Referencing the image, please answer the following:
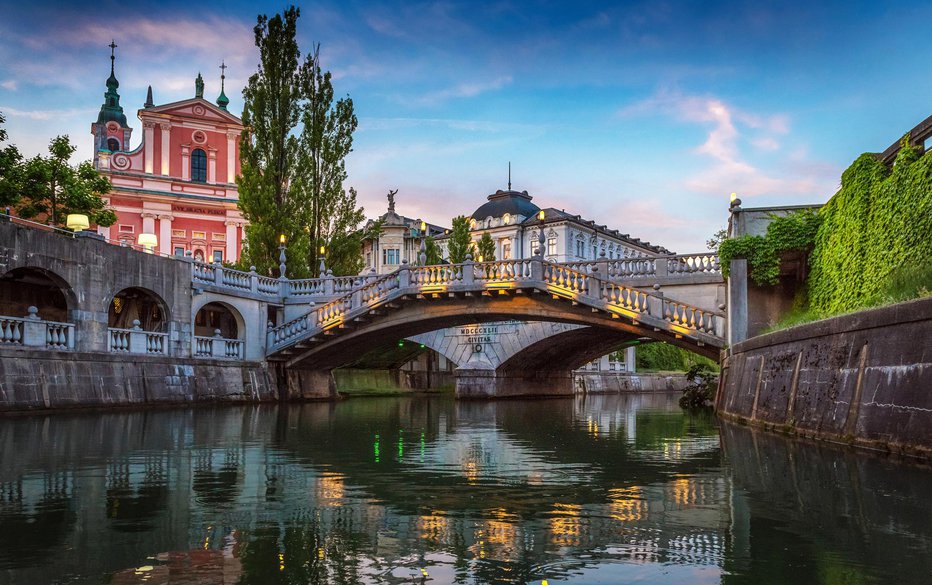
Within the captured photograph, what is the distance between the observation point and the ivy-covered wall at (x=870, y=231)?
45.5 feet

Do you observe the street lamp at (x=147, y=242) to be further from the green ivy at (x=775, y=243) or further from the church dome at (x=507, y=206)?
the church dome at (x=507, y=206)

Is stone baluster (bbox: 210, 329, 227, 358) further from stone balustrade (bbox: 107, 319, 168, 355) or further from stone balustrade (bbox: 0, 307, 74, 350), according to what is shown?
stone balustrade (bbox: 0, 307, 74, 350)

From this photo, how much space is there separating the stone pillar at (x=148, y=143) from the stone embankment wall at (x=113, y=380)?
27430 millimetres

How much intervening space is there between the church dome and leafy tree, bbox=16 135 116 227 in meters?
43.5

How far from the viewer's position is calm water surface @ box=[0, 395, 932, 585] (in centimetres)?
534

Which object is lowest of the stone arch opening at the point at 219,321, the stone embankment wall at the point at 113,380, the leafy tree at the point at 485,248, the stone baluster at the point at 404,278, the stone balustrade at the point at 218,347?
the stone embankment wall at the point at 113,380

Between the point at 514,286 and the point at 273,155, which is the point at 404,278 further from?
the point at 273,155

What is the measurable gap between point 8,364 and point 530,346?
24.9 m

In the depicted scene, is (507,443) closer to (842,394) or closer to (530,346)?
(842,394)

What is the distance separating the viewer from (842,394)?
40.3 feet

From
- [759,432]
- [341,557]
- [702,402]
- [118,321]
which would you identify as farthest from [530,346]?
[341,557]

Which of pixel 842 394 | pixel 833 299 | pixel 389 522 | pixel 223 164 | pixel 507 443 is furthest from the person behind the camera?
pixel 223 164

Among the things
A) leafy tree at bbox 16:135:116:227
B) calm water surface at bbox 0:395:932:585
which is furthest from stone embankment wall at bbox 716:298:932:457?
leafy tree at bbox 16:135:116:227

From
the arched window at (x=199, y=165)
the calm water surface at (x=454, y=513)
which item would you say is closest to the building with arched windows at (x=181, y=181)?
the arched window at (x=199, y=165)
